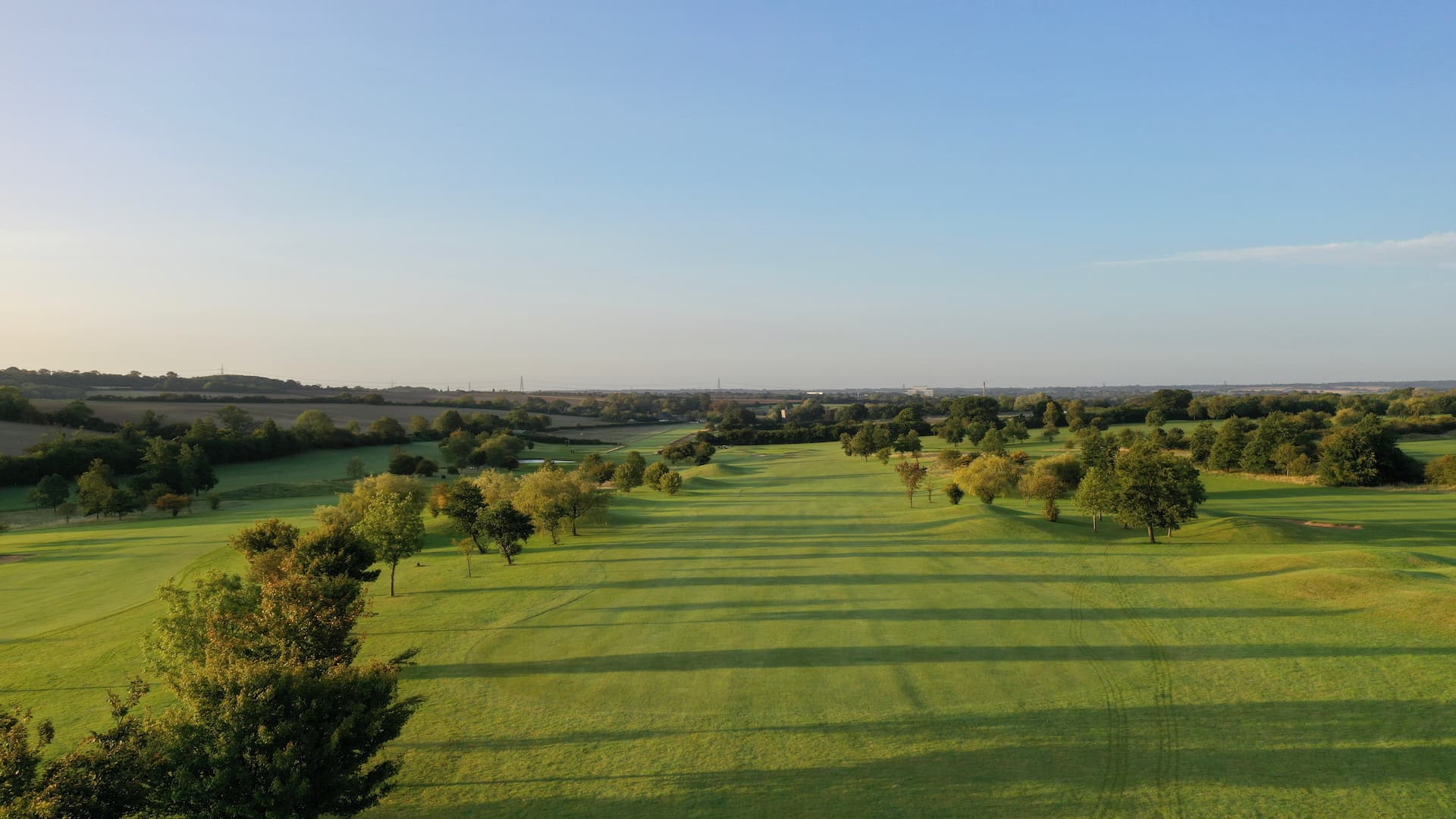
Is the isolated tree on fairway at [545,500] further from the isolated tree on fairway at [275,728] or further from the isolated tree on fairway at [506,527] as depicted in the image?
the isolated tree on fairway at [275,728]

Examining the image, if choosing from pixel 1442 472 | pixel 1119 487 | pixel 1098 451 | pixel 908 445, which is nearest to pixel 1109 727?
pixel 1119 487

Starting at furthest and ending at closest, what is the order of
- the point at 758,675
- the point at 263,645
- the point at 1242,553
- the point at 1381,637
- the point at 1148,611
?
the point at 1242,553 < the point at 1148,611 < the point at 1381,637 < the point at 758,675 < the point at 263,645

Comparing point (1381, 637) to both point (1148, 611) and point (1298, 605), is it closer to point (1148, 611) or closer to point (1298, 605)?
point (1298, 605)

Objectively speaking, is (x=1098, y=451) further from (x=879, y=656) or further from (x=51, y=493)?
(x=51, y=493)

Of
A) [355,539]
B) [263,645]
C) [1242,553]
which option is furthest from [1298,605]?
[355,539]

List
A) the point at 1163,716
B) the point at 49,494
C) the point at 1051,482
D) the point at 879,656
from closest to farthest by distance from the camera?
the point at 1163,716 < the point at 879,656 < the point at 1051,482 < the point at 49,494

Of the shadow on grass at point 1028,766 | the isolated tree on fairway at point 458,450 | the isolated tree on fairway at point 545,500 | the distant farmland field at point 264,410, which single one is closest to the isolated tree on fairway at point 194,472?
the isolated tree on fairway at point 458,450

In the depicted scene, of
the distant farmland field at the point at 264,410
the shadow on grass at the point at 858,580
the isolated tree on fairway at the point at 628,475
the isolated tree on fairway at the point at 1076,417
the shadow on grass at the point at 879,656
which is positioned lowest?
the shadow on grass at the point at 858,580
